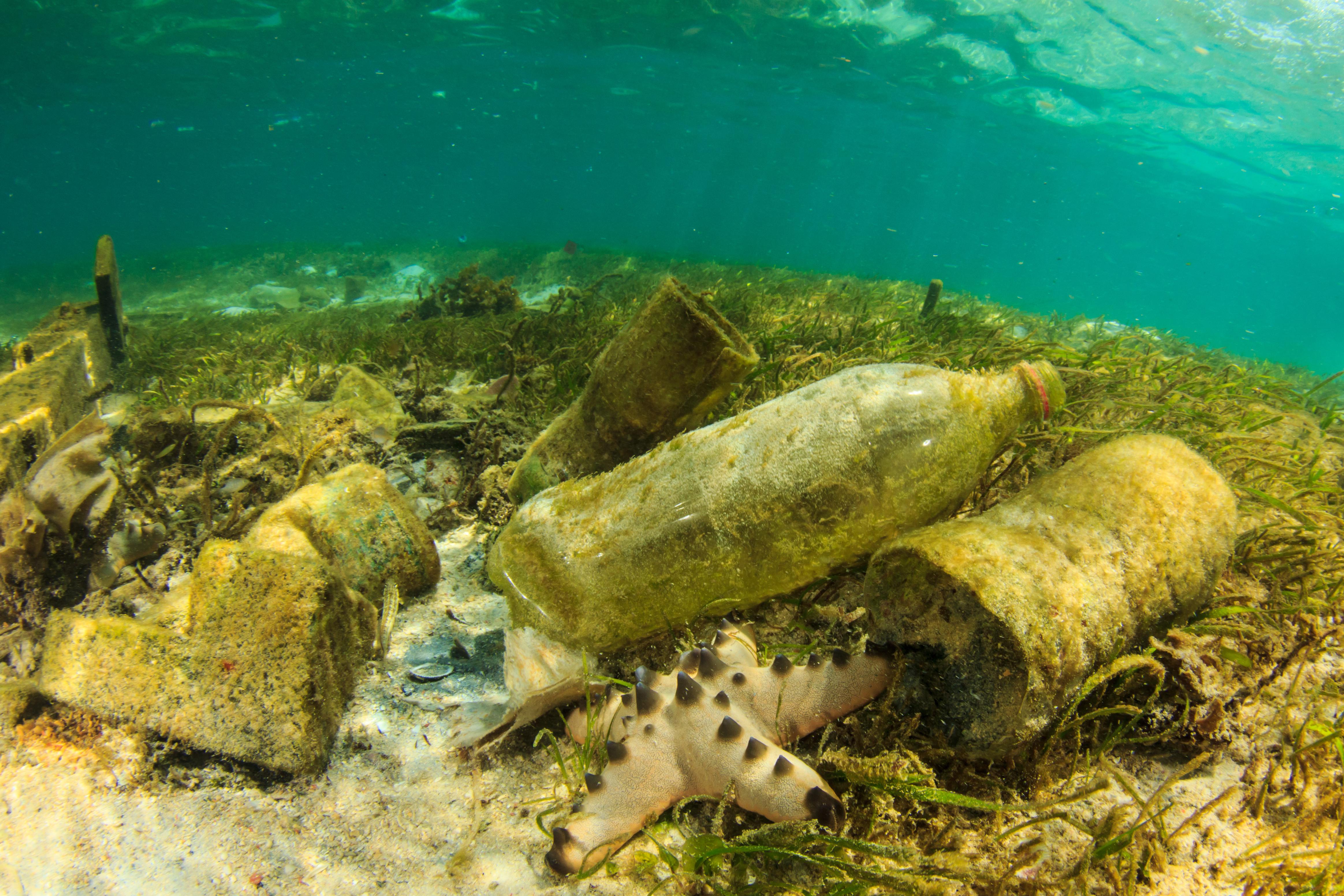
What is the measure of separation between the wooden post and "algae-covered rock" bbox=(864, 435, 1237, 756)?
9.78 metres

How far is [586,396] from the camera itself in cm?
298

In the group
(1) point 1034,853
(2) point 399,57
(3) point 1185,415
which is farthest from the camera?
(2) point 399,57

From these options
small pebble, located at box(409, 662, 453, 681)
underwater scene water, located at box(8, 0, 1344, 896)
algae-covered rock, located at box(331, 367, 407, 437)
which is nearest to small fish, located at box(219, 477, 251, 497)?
underwater scene water, located at box(8, 0, 1344, 896)

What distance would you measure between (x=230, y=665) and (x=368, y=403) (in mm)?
2669

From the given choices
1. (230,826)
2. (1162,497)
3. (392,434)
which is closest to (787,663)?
(1162,497)

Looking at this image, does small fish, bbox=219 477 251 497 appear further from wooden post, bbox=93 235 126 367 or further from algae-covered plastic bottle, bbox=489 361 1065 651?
wooden post, bbox=93 235 126 367

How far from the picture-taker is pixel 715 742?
1.50 metres

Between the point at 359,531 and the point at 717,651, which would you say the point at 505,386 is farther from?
the point at 717,651

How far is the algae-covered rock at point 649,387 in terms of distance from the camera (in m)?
2.52

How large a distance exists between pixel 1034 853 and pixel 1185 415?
11.2ft

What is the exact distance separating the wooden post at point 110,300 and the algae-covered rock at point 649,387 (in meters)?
7.73

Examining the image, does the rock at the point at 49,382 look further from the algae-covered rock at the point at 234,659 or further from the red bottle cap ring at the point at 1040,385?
the red bottle cap ring at the point at 1040,385

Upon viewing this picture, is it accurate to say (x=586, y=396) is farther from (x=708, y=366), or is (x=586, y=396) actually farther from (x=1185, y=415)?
(x=1185, y=415)

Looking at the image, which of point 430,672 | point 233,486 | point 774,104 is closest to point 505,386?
point 233,486
